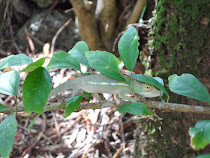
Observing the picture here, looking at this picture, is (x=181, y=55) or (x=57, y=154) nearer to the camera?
(x=181, y=55)

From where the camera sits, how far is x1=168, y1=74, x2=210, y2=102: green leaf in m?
0.88

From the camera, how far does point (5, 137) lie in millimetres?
758

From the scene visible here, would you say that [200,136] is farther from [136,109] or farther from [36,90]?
[36,90]

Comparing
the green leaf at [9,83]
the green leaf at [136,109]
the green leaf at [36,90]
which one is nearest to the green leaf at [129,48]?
the green leaf at [136,109]

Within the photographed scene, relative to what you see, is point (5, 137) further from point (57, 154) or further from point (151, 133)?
point (57, 154)

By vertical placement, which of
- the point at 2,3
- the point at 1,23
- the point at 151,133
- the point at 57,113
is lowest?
the point at 57,113

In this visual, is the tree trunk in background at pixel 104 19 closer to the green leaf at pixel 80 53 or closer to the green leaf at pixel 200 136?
the green leaf at pixel 80 53

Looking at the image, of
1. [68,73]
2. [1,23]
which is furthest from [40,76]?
[68,73]

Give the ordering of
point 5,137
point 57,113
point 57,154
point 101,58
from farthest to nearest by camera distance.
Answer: point 57,113
point 57,154
point 101,58
point 5,137

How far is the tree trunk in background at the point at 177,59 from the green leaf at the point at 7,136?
1.08 meters

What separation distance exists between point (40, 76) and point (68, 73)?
2173 millimetres

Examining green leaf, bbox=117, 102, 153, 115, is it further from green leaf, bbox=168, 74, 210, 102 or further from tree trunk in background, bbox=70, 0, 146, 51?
tree trunk in background, bbox=70, 0, 146, 51

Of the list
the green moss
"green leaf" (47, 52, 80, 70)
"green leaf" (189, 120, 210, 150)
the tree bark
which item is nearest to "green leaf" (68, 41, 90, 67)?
"green leaf" (47, 52, 80, 70)

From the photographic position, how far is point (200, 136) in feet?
2.24
